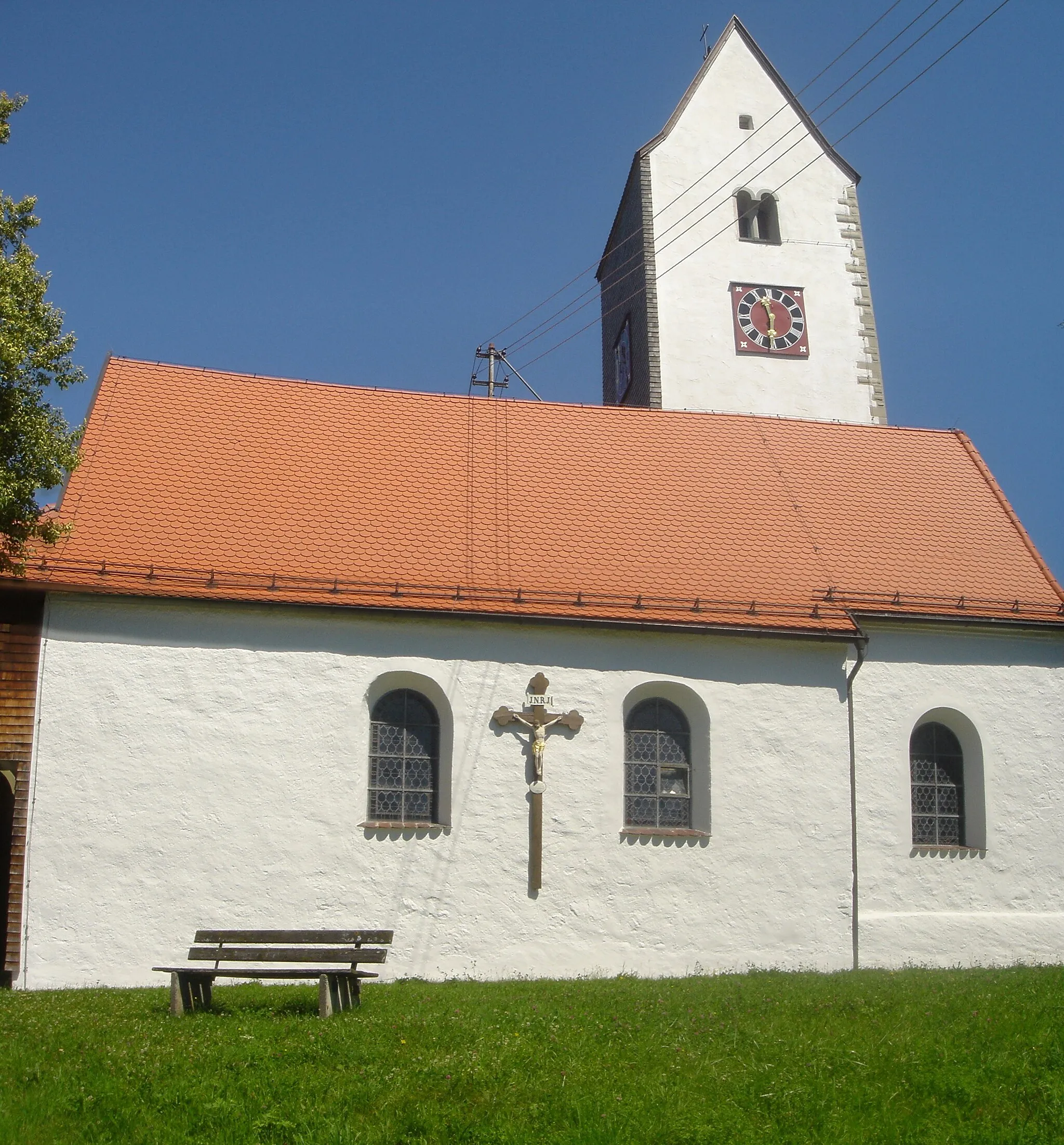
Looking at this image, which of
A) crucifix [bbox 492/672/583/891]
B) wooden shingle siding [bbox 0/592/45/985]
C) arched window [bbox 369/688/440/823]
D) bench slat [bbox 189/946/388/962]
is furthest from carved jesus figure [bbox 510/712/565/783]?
wooden shingle siding [bbox 0/592/45/985]

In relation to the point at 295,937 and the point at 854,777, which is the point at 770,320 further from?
the point at 295,937

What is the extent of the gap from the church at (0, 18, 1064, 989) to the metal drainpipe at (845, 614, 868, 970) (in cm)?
5

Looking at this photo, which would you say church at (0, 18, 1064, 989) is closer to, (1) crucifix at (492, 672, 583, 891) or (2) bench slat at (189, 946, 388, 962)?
(1) crucifix at (492, 672, 583, 891)

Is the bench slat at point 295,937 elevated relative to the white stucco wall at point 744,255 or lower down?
lower down

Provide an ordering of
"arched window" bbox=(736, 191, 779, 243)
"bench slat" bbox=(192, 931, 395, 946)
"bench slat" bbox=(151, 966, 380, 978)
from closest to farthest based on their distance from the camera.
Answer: "bench slat" bbox=(151, 966, 380, 978) → "bench slat" bbox=(192, 931, 395, 946) → "arched window" bbox=(736, 191, 779, 243)

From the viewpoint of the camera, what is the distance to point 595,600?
1564 centimetres

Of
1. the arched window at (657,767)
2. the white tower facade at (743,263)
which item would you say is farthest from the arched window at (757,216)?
the arched window at (657,767)

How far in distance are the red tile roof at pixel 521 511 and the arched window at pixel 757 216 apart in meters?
6.18

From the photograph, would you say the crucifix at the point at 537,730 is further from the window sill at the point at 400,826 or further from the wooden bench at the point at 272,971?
the wooden bench at the point at 272,971

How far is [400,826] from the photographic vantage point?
14.6m

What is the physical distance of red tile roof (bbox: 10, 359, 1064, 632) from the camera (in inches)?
600

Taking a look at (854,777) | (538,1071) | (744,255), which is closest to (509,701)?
(854,777)

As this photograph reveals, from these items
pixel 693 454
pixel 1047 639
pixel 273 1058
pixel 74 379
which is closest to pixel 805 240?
pixel 693 454

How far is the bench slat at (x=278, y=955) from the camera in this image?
10.6 metres
